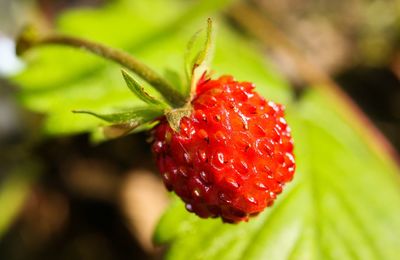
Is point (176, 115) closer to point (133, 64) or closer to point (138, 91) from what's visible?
point (138, 91)

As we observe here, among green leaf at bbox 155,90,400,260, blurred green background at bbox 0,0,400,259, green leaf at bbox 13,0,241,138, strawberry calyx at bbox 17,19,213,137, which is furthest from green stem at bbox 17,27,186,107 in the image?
green leaf at bbox 155,90,400,260

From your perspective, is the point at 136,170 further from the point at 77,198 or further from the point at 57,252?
the point at 57,252

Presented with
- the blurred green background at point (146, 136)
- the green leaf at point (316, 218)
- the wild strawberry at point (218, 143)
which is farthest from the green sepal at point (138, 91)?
the green leaf at point (316, 218)

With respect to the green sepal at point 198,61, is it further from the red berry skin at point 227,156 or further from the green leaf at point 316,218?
the green leaf at point 316,218

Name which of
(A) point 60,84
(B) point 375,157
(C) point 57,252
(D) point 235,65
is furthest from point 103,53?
(C) point 57,252

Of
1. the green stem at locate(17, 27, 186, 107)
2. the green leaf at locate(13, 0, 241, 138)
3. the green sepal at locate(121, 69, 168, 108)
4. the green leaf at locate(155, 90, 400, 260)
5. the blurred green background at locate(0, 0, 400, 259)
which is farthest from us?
the green leaf at locate(13, 0, 241, 138)

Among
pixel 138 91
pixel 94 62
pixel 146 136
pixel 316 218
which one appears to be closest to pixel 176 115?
pixel 138 91

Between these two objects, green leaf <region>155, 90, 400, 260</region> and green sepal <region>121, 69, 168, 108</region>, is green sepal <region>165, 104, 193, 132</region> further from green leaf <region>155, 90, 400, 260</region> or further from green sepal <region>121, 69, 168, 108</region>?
green leaf <region>155, 90, 400, 260</region>
